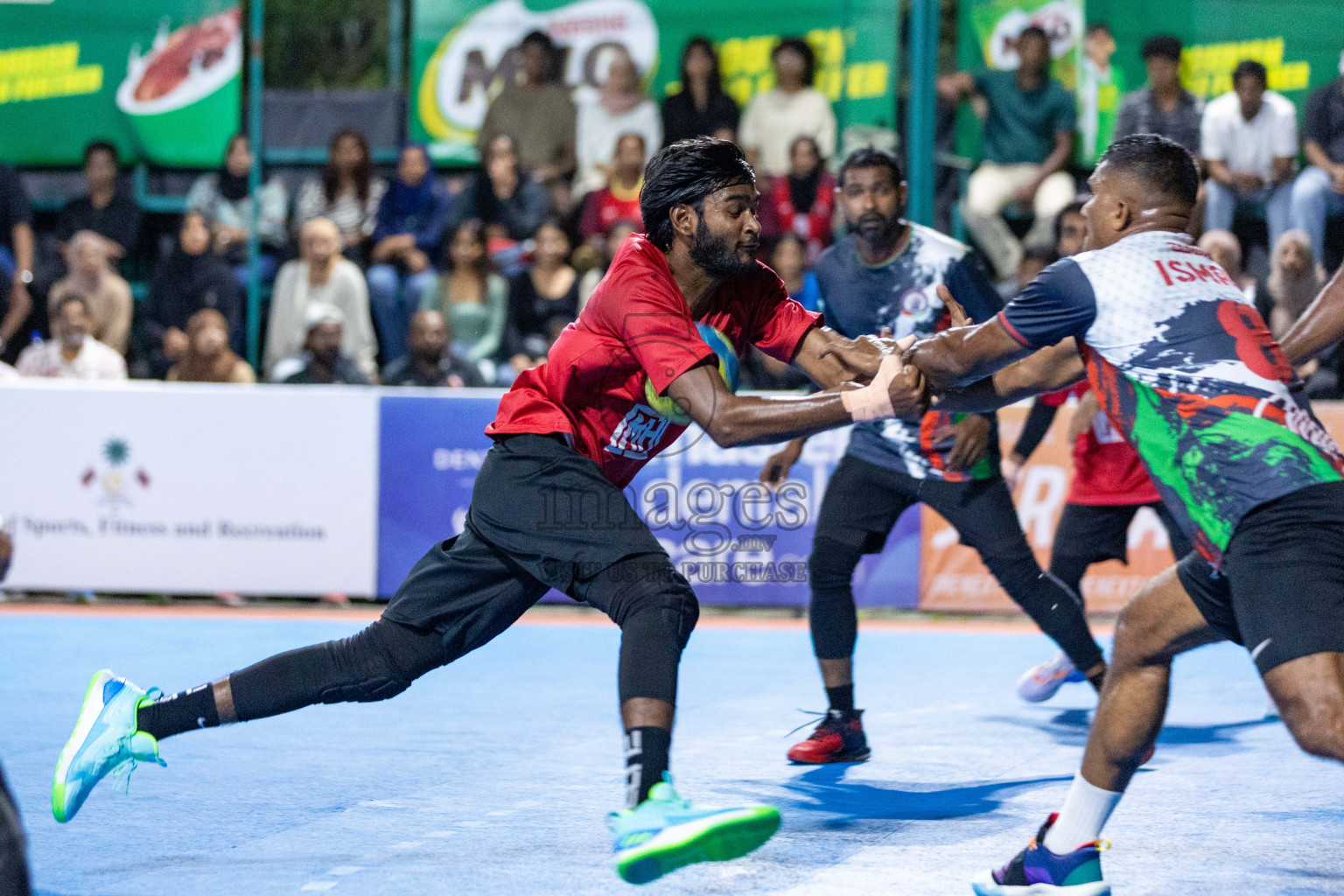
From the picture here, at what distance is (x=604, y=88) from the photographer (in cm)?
1223

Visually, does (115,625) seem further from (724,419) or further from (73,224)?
(724,419)

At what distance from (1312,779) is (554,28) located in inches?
372

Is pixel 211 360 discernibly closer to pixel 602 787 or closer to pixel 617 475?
pixel 602 787

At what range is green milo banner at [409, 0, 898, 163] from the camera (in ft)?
39.5

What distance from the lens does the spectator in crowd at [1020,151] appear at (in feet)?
36.4

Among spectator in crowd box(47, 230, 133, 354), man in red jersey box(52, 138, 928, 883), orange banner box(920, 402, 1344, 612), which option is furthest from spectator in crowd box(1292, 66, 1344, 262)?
spectator in crowd box(47, 230, 133, 354)

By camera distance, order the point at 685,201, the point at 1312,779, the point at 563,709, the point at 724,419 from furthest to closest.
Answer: the point at 563,709
the point at 1312,779
the point at 685,201
the point at 724,419

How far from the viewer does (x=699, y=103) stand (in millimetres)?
11836

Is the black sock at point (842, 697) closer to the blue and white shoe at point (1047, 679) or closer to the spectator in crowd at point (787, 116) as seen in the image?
the blue and white shoe at point (1047, 679)

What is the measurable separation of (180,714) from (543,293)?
24.1ft

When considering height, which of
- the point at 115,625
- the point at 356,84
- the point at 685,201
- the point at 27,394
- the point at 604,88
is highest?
the point at 356,84

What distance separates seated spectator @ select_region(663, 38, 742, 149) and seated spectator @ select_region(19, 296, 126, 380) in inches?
178

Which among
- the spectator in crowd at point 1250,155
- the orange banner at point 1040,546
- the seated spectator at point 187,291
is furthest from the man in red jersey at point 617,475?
the seated spectator at point 187,291

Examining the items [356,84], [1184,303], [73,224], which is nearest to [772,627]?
[1184,303]
